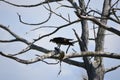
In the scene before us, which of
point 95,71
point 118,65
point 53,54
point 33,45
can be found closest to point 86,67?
point 95,71

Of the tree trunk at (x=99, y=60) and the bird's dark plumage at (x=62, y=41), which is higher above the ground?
the bird's dark plumage at (x=62, y=41)

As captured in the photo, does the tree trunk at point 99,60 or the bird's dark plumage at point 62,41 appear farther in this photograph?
the tree trunk at point 99,60

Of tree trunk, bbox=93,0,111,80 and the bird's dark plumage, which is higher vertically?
the bird's dark plumage

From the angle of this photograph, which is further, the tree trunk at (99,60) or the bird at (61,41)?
the tree trunk at (99,60)

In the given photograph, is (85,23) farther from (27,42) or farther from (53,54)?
(53,54)

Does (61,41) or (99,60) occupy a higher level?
(61,41)

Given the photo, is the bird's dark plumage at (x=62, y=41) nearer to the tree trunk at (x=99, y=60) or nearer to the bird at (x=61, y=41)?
the bird at (x=61, y=41)

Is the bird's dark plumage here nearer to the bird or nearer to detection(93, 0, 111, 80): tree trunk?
the bird

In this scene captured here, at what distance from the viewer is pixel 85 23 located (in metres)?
11.3

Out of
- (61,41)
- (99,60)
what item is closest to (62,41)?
(61,41)

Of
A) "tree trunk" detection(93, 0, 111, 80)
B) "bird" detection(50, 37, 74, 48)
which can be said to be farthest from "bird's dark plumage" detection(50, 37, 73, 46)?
Answer: "tree trunk" detection(93, 0, 111, 80)

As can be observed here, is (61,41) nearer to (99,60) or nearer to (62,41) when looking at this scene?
(62,41)

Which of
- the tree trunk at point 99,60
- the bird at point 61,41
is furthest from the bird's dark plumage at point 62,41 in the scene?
the tree trunk at point 99,60

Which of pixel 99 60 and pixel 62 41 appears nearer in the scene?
pixel 62 41
